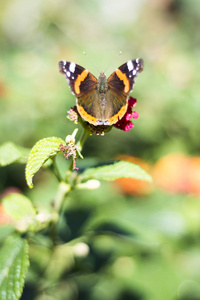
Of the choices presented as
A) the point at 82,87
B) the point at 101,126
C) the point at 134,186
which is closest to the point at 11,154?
the point at 101,126

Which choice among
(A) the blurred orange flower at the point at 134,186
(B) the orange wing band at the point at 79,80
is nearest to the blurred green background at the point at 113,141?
(A) the blurred orange flower at the point at 134,186

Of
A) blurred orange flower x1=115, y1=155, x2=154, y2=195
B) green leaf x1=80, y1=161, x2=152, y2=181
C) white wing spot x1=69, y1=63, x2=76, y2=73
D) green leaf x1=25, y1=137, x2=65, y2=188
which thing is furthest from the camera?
blurred orange flower x1=115, y1=155, x2=154, y2=195

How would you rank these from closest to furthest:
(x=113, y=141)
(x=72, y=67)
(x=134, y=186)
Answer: (x=72, y=67)
(x=134, y=186)
(x=113, y=141)

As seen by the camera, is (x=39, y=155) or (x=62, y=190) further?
(x=62, y=190)

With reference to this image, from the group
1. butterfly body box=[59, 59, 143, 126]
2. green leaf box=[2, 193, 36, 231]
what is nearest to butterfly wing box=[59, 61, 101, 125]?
butterfly body box=[59, 59, 143, 126]

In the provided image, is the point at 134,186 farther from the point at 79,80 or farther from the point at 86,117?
the point at 86,117

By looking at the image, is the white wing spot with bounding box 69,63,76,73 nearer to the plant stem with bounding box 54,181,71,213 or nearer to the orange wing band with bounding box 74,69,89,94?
the orange wing band with bounding box 74,69,89,94

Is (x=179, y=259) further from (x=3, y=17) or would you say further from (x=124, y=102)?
(x=3, y=17)

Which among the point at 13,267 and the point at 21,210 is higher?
the point at 21,210
